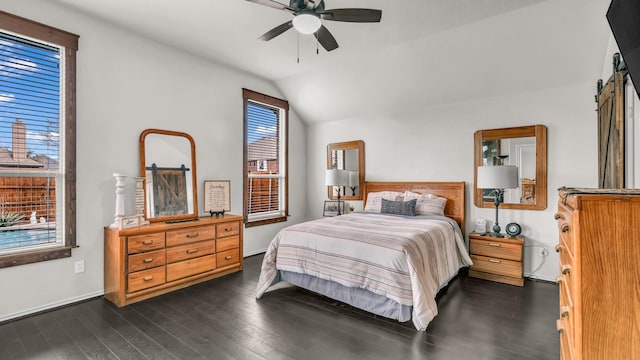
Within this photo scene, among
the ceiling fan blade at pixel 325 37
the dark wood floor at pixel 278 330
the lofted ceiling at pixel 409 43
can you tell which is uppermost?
the lofted ceiling at pixel 409 43

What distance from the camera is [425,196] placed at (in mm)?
4438

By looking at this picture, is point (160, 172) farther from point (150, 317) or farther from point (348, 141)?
point (348, 141)

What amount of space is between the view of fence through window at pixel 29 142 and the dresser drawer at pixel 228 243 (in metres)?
1.58

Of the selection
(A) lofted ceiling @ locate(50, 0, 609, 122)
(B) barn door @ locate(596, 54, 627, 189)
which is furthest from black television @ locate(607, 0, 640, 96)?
(A) lofted ceiling @ locate(50, 0, 609, 122)

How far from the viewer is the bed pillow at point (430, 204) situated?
4246 mm

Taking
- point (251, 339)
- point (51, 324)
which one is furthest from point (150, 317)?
point (251, 339)

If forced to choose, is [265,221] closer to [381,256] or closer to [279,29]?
[381,256]

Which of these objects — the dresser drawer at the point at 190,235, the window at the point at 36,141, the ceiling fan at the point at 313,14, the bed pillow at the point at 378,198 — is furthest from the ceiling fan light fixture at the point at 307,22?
the bed pillow at the point at 378,198

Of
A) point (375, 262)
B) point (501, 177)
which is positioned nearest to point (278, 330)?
point (375, 262)

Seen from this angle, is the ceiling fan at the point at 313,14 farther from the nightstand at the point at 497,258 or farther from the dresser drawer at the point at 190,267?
the nightstand at the point at 497,258

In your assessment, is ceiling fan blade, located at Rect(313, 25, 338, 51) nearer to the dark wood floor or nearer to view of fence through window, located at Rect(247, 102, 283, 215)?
view of fence through window, located at Rect(247, 102, 283, 215)

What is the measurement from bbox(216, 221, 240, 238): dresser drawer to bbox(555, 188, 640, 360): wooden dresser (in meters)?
3.57

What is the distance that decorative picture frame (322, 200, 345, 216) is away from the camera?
5.50 metres

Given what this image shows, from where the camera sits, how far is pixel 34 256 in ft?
9.36
